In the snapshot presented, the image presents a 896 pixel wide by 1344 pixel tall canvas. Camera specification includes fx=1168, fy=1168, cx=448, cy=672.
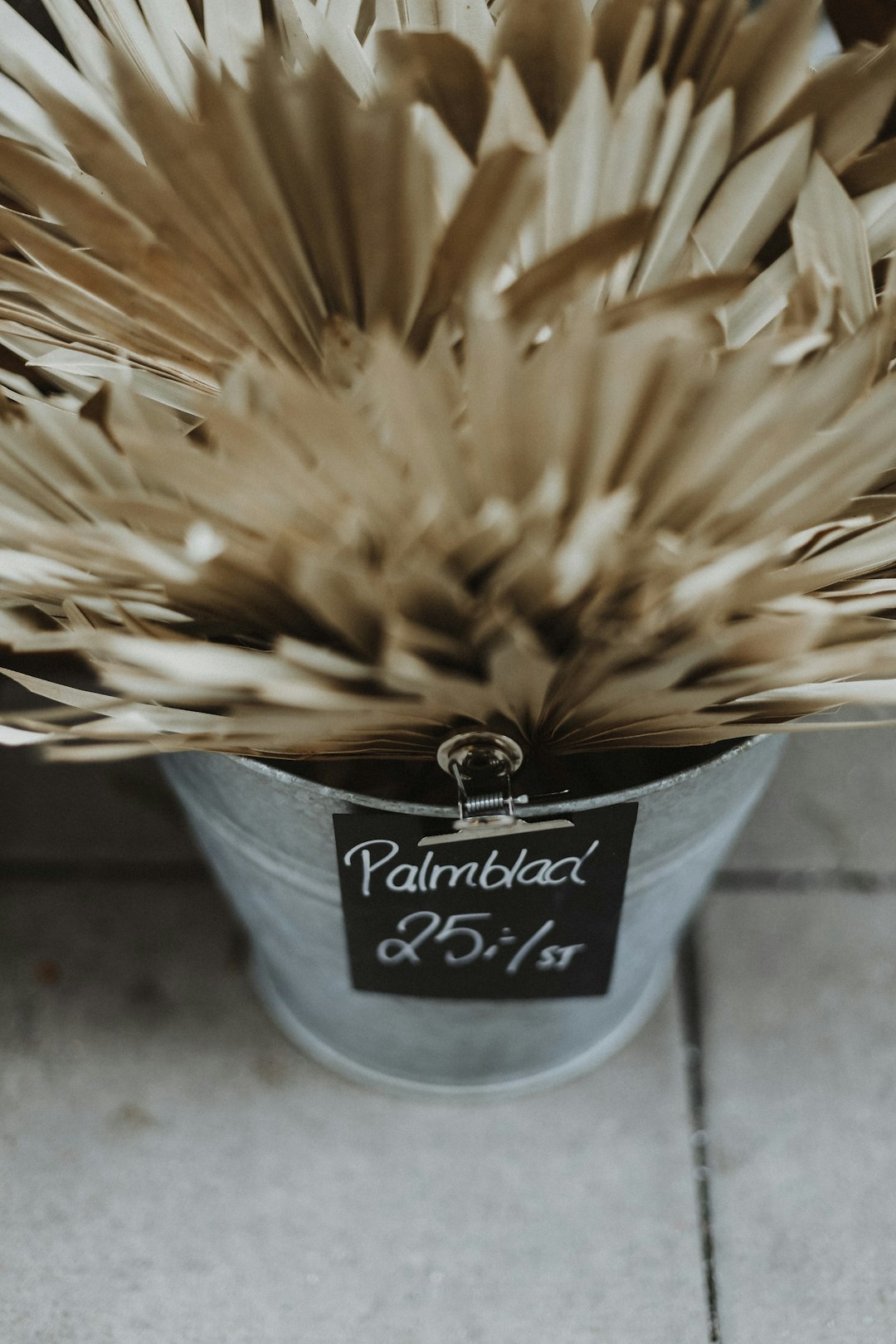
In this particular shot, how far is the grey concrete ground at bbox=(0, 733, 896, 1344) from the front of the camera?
27.7 inches

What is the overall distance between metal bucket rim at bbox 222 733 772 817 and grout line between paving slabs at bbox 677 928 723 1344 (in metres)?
0.35

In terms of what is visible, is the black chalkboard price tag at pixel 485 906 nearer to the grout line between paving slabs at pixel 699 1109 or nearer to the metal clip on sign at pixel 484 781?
the metal clip on sign at pixel 484 781

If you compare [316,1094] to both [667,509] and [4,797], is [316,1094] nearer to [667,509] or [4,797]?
[4,797]

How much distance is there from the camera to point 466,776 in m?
0.50

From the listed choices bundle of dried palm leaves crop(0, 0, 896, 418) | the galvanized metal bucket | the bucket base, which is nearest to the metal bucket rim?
the galvanized metal bucket

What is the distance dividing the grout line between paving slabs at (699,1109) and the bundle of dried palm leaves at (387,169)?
0.50 m

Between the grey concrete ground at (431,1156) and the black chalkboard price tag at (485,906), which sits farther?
the grey concrete ground at (431,1156)

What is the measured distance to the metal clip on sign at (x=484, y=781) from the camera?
0.49 meters

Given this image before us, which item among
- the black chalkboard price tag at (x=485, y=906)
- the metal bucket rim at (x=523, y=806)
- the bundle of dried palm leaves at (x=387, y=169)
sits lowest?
the black chalkboard price tag at (x=485, y=906)

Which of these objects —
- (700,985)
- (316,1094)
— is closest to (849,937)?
(700,985)

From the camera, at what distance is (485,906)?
60 cm

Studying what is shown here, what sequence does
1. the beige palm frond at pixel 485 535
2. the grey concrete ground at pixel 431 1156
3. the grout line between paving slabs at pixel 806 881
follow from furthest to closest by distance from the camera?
1. the grout line between paving slabs at pixel 806 881
2. the grey concrete ground at pixel 431 1156
3. the beige palm frond at pixel 485 535

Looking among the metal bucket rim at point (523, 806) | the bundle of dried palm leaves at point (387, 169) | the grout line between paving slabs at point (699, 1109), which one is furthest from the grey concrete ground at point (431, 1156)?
the bundle of dried palm leaves at point (387, 169)

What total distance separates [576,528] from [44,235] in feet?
0.85
